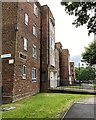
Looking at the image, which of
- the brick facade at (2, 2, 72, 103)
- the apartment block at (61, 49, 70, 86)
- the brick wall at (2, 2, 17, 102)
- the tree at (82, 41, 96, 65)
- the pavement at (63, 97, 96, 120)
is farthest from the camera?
the apartment block at (61, 49, 70, 86)

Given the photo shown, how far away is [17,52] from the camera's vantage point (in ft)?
43.6

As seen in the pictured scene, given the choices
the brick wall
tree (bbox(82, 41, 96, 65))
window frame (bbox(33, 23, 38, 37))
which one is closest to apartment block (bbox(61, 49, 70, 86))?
tree (bbox(82, 41, 96, 65))

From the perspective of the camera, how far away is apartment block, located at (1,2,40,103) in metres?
12.5

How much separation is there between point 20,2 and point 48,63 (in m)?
9.65

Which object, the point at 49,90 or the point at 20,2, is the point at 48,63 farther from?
the point at 20,2

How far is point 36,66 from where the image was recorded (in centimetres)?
1898

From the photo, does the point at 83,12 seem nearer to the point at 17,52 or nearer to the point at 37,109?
the point at 37,109

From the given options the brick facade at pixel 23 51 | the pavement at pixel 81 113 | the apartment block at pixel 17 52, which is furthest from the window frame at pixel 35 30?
the pavement at pixel 81 113

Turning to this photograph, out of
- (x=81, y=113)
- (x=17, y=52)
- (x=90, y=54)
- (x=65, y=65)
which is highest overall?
(x=90, y=54)

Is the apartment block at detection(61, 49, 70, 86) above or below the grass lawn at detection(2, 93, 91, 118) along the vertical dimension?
above

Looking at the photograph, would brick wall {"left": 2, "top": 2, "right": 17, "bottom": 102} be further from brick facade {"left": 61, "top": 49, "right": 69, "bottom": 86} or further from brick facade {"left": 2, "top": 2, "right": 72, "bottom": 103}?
brick facade {"left": 61, "top": 49, "right": 69, "bottom": 86}

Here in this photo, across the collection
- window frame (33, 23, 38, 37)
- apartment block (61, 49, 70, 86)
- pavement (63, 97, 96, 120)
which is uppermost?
window frame (33, 23, 38, 37)

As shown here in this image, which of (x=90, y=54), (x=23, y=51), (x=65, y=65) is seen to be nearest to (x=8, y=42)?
(x=23, y=51)

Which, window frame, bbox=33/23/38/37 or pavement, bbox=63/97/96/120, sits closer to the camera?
pavement, bbox=63/97/96/120
